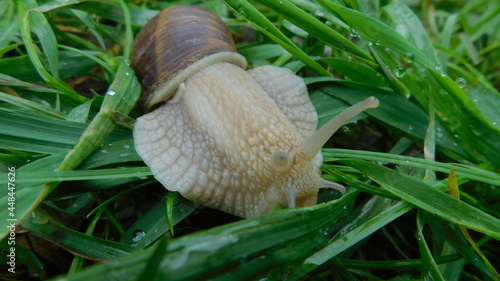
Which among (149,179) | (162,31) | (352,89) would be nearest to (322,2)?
(352,89)

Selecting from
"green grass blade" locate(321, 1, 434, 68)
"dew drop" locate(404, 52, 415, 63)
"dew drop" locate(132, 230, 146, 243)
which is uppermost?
"green grass blade" locate(321, 1, 434, 68)

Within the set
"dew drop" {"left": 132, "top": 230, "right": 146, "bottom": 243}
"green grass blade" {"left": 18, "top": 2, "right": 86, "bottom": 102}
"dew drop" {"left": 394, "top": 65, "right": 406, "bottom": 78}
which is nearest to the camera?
"dew drop" {"left": 132, "top": 230, "right": 146, "bottom": 243}

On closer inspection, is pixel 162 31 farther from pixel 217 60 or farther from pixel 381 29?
pixel 381 29

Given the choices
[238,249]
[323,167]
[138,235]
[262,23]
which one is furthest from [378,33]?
[138,235]

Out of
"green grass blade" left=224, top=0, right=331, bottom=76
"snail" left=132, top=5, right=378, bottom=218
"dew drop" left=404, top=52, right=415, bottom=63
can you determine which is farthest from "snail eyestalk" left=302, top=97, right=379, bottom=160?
"green grass blade" left=224, top=0, right=331, bottom=76

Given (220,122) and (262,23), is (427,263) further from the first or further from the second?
(262,23)

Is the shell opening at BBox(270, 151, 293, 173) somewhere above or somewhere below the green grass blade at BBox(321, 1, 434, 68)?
below

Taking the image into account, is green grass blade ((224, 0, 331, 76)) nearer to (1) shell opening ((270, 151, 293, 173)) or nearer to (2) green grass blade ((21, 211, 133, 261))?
(1) shell opening ((270, 151, 293, 173))
